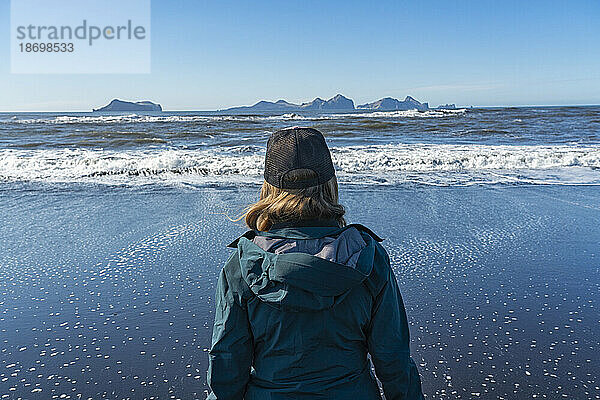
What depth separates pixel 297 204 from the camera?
1623 mm

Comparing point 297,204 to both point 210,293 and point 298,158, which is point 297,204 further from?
point 210,293

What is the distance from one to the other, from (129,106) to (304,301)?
175652 millimetres

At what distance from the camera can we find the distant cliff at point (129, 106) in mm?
157375

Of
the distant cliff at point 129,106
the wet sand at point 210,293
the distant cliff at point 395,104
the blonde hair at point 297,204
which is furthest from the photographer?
the distant cliff at point 395,104

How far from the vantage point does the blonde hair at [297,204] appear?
1.62 m

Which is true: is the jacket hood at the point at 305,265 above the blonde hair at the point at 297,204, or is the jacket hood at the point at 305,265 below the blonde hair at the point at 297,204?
below

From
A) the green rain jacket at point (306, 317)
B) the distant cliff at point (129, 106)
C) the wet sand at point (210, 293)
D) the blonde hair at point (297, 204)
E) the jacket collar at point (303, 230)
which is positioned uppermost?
the distant cliff at point (129, 106)

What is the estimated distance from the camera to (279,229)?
1627 mm

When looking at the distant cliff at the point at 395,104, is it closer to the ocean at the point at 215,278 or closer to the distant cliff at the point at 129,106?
the distant cliff at the point at 129,106

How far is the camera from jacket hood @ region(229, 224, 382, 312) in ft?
4.80

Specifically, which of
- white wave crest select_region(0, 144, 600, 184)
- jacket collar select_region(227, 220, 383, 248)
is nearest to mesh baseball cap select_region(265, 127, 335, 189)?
jacket collar select_region(227, 220, 383, 248)

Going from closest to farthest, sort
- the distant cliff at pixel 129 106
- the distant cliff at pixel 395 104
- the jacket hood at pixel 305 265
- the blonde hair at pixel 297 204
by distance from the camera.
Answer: the jacket hood at pixel 305 265
the blonde hair at pixel 297 204
the distant cliff at pixel 129 106
the distant cliff at pixel 395 104

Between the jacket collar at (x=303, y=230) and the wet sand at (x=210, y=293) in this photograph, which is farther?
the wet sand at (x=210, y=293)

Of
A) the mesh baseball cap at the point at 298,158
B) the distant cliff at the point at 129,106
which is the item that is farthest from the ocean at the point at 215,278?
the distant cliff at the point at 129,106
